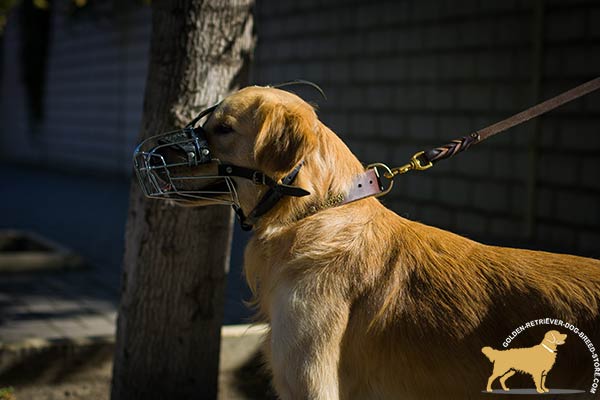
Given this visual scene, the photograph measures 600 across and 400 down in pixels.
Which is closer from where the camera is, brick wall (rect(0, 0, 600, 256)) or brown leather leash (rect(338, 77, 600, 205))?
brown leather leash (rect(338, 77, 600, 205))

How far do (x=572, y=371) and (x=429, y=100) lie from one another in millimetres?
7883

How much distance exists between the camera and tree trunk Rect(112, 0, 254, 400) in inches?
167

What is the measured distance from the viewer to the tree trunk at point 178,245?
13.9 feet

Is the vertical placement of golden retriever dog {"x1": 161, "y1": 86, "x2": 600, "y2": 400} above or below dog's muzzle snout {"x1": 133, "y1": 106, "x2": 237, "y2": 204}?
below

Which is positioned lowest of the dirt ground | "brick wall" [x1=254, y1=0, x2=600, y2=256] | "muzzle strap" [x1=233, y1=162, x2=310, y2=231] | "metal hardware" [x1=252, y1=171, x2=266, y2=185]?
the dirt ground

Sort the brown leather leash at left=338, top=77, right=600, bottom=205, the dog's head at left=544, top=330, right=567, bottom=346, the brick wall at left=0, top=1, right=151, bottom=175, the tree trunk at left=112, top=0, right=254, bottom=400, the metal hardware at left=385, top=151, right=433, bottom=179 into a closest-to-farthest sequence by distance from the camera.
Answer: the dog's head at left=544, top=330, right=567, bottom=346 → the brown leather leash at left=338, top=77, right=600, bottom=205 → the metal hardware at left=385, top=151, right=433, bottom=179 → the tree trunk at left=112, top=0, right=254, bottom=400 → the brick wall at left=0, top=1, right=151, bottom=175

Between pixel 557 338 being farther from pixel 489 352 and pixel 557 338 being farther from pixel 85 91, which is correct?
pixel 85 91

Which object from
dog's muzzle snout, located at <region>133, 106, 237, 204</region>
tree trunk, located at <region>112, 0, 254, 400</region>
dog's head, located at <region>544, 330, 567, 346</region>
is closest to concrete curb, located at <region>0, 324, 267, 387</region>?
tree trunk, located at <region>112, 0, 254, 400</region>

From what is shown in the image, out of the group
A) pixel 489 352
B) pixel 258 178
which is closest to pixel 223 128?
pixel 258 178

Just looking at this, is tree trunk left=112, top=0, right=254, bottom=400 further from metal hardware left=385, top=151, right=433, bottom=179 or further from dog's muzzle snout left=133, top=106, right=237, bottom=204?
metal hardware left=385, top=151, right=433, bottom=179

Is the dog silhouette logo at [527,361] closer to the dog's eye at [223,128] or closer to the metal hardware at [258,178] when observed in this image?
the metal hardware at [258,178]

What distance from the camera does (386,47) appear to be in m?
11.0

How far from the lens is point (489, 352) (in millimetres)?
2725

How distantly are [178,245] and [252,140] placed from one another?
1452mm
